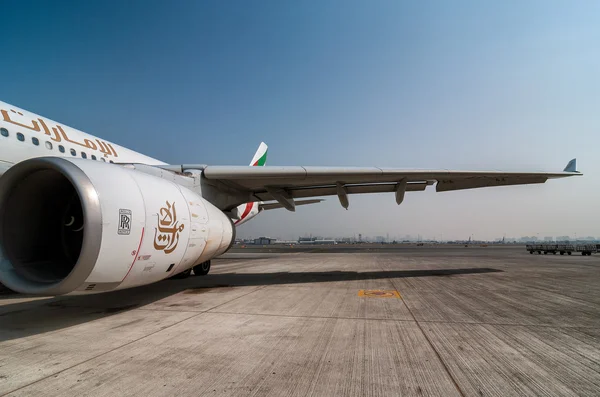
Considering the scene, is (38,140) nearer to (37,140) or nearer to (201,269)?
(37,140)

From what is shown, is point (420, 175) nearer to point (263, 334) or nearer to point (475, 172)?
point (475, 172)

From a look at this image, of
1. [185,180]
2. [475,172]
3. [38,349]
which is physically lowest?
[38,349]

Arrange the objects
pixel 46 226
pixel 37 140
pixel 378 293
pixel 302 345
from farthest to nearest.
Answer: pixel 378 293
pixel 37 140
pixel 46 226
pixel 302 345

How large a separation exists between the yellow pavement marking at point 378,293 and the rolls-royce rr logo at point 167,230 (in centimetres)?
406

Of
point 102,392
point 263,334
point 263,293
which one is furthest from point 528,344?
point 263,293

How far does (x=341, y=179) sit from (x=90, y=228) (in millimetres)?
6130

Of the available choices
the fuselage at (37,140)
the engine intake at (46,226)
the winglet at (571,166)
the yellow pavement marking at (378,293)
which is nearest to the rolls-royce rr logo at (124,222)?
the engine intake at (46,226)

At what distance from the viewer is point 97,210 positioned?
3.98m

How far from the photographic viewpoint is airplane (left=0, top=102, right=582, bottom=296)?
13.3 feet

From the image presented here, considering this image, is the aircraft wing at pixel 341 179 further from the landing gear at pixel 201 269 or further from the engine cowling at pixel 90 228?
the landing gear at pixel 201 269

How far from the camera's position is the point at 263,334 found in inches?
162

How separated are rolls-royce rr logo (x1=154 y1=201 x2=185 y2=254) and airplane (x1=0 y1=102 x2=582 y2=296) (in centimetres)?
2

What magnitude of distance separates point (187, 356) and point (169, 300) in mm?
3436

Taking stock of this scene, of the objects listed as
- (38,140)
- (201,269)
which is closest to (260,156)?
(201,269)
